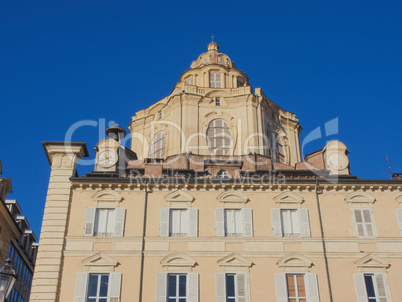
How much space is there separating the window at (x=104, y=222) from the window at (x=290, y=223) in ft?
26.8

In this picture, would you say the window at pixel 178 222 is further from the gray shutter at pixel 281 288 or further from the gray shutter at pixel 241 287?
the gray shutter at pixel 281 288

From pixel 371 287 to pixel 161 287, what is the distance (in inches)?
395

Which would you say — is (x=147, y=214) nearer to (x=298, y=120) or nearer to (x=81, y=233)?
(x=81, y=233)

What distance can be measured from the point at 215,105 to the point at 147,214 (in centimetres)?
1813

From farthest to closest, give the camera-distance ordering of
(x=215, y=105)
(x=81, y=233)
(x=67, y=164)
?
(x=215, y=105)
(x=67, y=164)
(x=81, y=233)

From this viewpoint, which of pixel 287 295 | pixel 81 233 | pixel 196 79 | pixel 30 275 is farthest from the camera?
pixel 30 275

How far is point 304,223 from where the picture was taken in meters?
26.6

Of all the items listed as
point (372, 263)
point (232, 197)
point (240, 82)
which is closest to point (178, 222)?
point (232, 197)

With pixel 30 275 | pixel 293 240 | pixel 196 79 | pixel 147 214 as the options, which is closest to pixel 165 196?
pixel 147 214

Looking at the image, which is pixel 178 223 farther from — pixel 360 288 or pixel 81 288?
pixel 360 288

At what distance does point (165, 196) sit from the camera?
27.1 metres

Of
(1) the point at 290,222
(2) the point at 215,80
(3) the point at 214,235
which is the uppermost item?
(2) the point at 215,80

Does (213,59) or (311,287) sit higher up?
(213,59)

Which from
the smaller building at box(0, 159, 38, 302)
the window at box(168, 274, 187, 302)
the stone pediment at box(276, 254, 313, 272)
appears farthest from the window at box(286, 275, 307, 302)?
the smaller building at box(0, 159, 38, 302)
